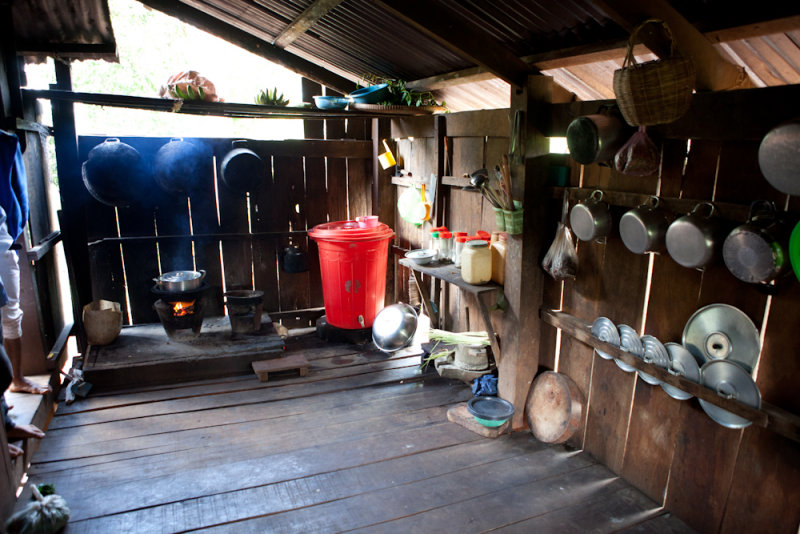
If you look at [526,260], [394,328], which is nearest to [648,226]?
[526,260]

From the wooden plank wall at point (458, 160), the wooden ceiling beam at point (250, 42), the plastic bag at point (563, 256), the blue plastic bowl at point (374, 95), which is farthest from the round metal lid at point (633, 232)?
the wooden ceiling beam at point (250, 42)

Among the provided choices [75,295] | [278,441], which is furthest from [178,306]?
[278,441]

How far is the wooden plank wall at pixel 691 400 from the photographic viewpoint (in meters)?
2.42

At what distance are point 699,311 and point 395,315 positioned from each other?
9.77 ft

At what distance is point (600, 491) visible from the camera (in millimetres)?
3248

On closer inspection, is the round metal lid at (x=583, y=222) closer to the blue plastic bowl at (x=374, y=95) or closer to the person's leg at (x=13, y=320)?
the blue plastic bowl at (x=374, y=95)

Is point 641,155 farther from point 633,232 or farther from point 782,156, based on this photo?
point 782,156

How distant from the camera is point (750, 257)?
7.50ft

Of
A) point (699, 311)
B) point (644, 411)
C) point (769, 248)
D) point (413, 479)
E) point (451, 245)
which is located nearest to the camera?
point (769, 248)

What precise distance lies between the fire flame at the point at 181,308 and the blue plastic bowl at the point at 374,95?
256 centimetres

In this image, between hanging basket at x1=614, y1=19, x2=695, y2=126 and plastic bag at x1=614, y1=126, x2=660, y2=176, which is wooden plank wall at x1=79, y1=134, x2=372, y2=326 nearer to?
plastic bag at x1=614, y1=126, x2=660, y2=176

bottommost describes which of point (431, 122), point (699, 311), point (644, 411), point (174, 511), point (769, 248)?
point (174, 511)

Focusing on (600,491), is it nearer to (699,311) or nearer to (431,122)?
(699,311)

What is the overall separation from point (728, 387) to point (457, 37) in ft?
7.98
